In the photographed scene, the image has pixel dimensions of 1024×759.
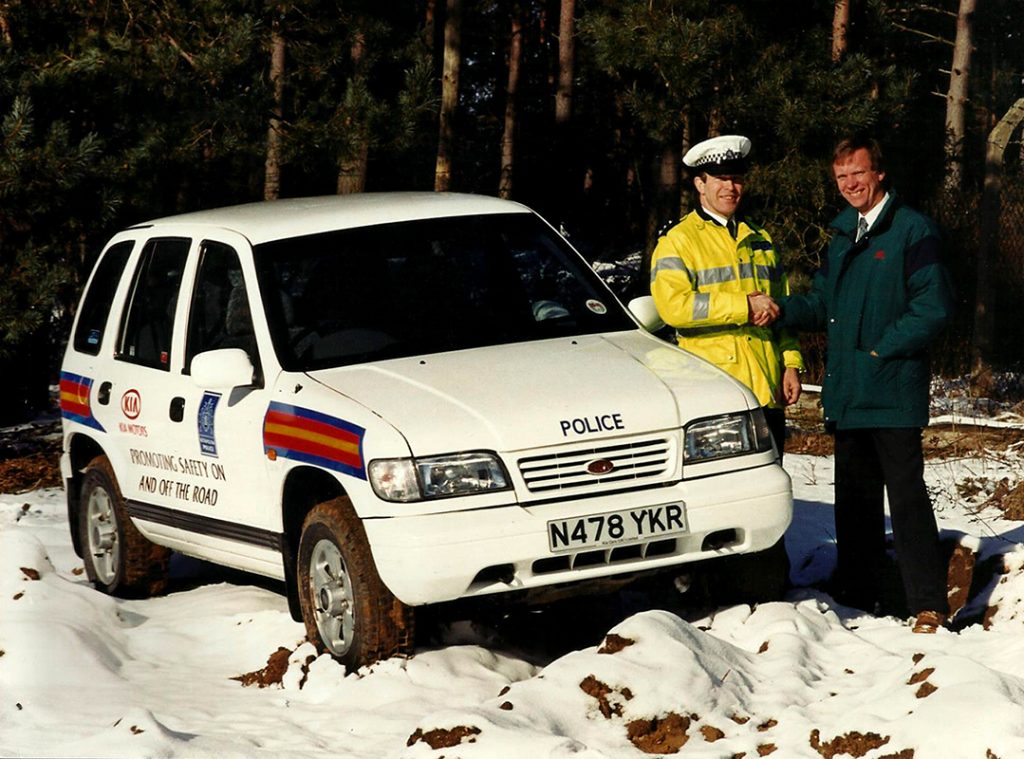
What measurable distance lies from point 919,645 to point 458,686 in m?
1.70

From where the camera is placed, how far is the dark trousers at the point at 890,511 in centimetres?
708

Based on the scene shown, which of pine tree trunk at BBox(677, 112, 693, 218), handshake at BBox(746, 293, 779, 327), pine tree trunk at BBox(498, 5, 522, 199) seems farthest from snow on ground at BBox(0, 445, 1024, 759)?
pine tree trunk at BBox(498, 5, 522, 199)

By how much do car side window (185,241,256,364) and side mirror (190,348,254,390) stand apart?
0.87 ft

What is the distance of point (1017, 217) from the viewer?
18328 millimetres

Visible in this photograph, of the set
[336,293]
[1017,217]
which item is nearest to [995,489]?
[336,293]

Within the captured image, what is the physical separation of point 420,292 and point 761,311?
55.4 inches

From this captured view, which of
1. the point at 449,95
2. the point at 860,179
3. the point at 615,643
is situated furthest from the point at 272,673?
the point at 449,95

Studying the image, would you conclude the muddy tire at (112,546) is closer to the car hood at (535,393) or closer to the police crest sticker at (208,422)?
the police crest sticker at (208,422)

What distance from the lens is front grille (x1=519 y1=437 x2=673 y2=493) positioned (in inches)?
243

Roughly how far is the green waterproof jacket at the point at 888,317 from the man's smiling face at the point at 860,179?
2.8 inches

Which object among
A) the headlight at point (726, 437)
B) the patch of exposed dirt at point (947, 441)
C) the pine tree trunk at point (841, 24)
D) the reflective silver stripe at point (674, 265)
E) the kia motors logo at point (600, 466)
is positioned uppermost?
the pine tree trunk at point (841, 24)

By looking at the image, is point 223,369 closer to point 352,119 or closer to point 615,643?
point 615,643

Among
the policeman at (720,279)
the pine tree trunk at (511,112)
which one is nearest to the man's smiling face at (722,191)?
the policeman at (720,279)

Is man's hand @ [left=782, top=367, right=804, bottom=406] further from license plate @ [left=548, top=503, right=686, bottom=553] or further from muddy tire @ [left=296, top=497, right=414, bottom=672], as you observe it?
muddy tire @ [left=296, top=497, right=414, bottom=672]
